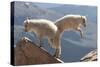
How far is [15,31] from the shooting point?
215 centimetres

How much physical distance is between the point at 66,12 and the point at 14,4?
57 centimetres

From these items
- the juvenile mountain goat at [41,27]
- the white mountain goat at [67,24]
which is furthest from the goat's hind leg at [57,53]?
the juvenile mountain goat at [41,27]

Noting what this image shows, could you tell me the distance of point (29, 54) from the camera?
2219mm

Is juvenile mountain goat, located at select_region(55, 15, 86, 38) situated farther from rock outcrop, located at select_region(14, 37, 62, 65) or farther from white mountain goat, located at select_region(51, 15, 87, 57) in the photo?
rock outcrop, located at select_region(14, 37, 62, 65)

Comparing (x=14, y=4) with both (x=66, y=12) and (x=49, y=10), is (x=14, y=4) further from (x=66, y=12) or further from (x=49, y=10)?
(x=66, y=12)

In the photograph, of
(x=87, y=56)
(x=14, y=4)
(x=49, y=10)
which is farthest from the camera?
(x=87, y=56)

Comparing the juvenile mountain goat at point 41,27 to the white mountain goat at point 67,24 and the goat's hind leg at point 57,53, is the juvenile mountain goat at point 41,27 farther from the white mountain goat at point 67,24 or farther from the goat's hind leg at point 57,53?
the goat's hind leg at point 57,53

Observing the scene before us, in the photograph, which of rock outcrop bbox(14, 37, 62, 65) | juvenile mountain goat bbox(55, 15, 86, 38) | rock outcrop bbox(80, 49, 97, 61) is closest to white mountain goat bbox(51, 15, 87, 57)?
juvenile mountain goat bbox(55, 15, 86, 38)

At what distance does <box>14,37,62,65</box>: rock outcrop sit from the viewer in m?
2.17

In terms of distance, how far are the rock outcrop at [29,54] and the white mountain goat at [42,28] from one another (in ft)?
0.30

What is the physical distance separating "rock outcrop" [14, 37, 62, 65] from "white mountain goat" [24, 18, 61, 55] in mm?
91

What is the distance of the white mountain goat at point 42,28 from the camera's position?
223 cm
